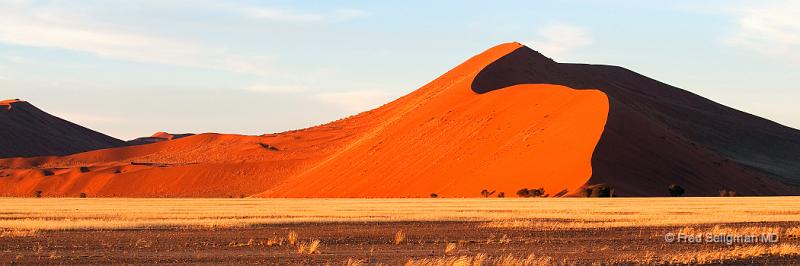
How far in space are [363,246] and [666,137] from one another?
73.2 metres

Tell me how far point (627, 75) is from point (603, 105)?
67692 millimetres

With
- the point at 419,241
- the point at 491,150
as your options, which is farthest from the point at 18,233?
the point at 491,150

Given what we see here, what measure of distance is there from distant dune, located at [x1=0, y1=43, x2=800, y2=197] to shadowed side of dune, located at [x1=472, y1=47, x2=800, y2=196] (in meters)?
0.22

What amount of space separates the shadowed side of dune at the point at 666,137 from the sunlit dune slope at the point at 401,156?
7.75 ft

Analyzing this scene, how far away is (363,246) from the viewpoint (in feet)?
83.9

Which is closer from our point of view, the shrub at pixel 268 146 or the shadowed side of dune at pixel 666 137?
the shadowed side of dune at pixel 666 137

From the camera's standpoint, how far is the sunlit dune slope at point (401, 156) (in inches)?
3462

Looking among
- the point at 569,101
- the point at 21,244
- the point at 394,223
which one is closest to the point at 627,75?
the point at 569,101

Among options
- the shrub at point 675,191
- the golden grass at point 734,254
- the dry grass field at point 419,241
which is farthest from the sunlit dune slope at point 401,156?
the golden grass at point 734,254

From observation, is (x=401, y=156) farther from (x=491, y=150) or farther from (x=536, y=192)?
(x=536, y=192)

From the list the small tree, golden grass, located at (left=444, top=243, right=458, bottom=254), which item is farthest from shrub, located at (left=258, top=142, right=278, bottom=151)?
golden grass, located at (left=444, top=243, right=458, bottom=254)

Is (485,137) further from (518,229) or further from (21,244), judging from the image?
(21,244)

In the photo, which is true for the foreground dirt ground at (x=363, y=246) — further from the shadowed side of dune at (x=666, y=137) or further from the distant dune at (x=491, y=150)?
the shadowed side of dune at (x=666, y=137)

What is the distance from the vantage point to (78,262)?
20.7 meters
